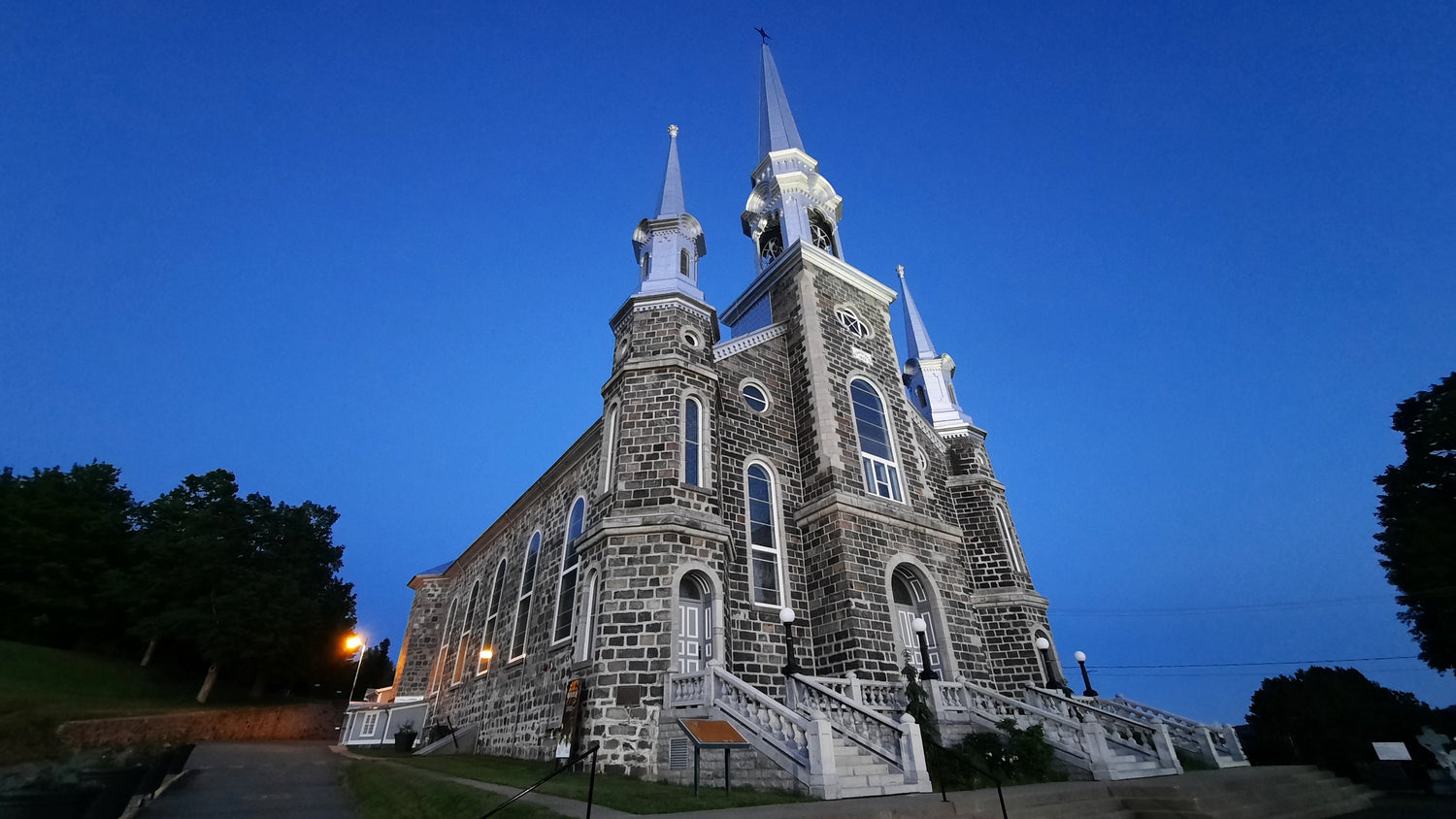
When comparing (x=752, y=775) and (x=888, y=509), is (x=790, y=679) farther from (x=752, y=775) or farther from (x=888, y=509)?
(x=888, y=509)

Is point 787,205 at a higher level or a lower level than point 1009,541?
higher

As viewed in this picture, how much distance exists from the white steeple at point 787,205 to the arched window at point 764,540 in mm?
11750

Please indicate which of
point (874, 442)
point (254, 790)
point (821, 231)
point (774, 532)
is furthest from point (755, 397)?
point (254, 790)

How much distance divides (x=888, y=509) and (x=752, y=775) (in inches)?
359

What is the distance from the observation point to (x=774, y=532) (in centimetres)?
1684

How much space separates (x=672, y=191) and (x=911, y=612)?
1650 centimetres

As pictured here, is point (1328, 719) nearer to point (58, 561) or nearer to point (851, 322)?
point (851, 322)

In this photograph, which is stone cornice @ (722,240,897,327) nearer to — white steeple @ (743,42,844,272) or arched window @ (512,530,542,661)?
white steeple @ (743,42,844,272)

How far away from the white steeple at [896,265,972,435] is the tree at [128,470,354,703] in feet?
110

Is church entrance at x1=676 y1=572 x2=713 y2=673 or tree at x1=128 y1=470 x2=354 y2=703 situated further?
tree at x1=128 y1=470 x2=354 y2=703

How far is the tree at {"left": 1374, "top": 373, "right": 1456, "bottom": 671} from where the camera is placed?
70.7 feet

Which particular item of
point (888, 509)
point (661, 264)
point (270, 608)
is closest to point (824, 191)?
point (661, 264)

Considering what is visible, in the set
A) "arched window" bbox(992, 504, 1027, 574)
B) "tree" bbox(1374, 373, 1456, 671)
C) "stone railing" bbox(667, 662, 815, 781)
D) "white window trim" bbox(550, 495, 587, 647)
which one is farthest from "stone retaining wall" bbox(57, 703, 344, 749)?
"tree" bbox(1374, 373, 1456, 671)

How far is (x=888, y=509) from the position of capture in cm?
1711
